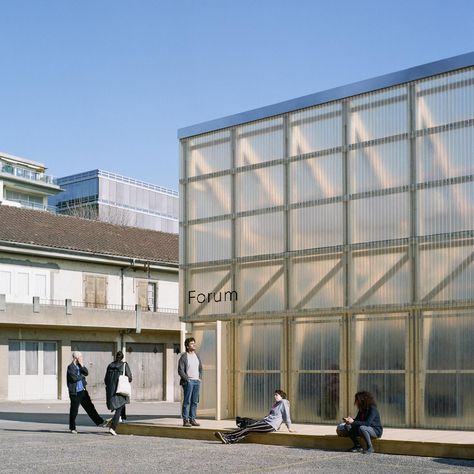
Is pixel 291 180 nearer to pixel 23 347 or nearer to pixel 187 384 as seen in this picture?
pixel 187 384

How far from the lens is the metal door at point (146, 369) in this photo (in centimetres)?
4284

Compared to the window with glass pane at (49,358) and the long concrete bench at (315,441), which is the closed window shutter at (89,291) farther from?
the long concrete bench at (315,441)

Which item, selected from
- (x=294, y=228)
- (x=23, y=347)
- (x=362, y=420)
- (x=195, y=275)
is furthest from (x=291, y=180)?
(x=23, y=347)

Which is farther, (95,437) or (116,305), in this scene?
(116,305)

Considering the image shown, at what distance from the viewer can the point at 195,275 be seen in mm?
23109

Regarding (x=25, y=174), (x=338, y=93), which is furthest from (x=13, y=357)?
(x=25, y=174)

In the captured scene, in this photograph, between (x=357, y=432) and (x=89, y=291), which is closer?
(x=357, y=432)

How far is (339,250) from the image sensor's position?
805 inches

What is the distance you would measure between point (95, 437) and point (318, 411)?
4590 millimetres

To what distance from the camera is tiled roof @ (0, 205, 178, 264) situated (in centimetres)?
4241

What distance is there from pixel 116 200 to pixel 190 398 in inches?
3272

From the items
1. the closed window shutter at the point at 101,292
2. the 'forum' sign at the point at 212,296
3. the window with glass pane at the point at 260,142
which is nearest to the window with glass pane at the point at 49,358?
the closed window shutter at the point at 101,292

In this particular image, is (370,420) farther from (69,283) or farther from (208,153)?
(69,283)

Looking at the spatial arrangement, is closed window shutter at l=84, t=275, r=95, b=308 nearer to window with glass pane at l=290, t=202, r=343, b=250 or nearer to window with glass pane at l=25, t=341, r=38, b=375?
window with glass pane at l=25, t=341, r=38, b=375
